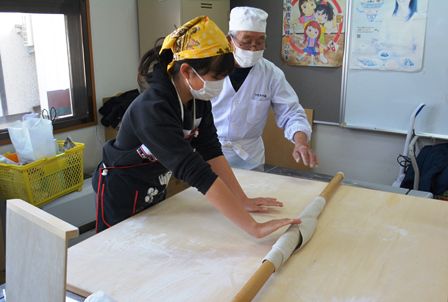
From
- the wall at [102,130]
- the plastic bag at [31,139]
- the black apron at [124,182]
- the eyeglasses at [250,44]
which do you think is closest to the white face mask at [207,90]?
the black apron at [124,182]

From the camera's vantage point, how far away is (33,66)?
275 centimetres

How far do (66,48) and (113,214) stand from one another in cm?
198

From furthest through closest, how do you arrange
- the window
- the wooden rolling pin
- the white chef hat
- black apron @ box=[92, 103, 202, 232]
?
the window < the white chef hat < black apron @ box=[92, 103, 202, 232] < the wooden rolling pin

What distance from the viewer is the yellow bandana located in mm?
1098

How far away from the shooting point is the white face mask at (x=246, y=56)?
176 cm

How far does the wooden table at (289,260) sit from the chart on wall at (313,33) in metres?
1.77

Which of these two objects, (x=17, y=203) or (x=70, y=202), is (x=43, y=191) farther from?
(x=17, y=203)

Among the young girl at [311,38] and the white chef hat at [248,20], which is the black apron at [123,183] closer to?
the white chef hat at [248,20]

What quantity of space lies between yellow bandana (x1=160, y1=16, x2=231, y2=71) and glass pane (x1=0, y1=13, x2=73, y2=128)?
6.15ft

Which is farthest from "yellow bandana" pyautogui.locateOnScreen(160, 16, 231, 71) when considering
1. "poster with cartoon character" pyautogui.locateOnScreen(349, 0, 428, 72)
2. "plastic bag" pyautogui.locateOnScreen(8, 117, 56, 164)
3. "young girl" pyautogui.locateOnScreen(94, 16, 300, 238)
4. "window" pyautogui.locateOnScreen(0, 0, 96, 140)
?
"poster with cartoon character" pyautogui.locateOnScreen(349, 0, 428, 72)

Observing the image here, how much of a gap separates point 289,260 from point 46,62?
2.40m

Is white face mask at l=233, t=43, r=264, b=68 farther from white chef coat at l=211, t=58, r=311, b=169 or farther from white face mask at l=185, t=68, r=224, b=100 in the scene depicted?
white face mask at l=185, t=68, r=224, b=100

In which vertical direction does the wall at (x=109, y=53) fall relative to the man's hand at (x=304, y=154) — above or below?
above

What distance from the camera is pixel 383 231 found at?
1.19 m
